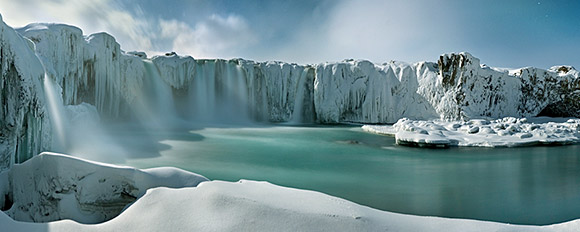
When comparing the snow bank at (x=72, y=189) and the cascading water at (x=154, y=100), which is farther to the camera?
the cascading water at (x=154, y=100)

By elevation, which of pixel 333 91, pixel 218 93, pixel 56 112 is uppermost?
pixel 333 91

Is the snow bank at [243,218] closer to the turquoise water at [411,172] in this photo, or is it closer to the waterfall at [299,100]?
the turquoise water at [411,172]

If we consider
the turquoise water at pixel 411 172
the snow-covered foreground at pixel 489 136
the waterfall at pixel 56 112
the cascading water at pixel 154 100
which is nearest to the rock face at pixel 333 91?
the cascading water at pixel 154 100

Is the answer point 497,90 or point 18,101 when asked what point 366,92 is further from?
point 18,101

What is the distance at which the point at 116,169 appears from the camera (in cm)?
276

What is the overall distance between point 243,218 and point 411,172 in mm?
4865

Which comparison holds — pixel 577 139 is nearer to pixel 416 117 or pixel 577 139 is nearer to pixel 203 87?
pixel 416 117

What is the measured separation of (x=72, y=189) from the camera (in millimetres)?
2686

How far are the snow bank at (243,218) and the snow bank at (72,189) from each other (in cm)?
59

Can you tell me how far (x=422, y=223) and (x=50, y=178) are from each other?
3085 mm

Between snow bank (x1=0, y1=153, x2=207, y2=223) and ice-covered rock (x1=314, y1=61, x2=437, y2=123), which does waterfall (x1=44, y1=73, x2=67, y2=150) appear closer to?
snow bank (x1=0, y1=153, x2=207, y2=223)

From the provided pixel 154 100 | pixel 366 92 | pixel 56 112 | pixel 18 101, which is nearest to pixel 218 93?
pixel 154 100

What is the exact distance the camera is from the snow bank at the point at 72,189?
8.73 feet

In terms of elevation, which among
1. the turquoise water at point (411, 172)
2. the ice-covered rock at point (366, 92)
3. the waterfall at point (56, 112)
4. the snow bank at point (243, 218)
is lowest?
the turquoise water at point (411, 172)
